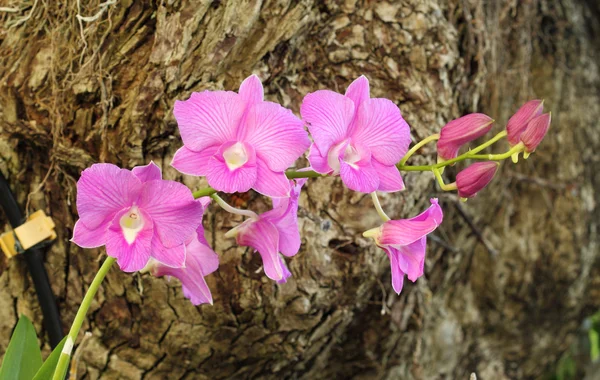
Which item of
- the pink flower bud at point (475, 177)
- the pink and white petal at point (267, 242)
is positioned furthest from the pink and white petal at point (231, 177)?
the pink flower bud at point (475, 177)

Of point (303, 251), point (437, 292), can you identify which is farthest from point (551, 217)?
point (303, 251)

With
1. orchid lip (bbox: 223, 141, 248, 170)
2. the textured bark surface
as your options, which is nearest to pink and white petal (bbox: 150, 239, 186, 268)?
orchid lip (bbox: 223, 141, 248, 170)

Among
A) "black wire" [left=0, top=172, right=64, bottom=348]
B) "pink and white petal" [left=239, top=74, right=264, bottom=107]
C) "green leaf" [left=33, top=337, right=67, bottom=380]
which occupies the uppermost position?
"pink and white petal" [left=239, top=74, right=264, bottom=107]

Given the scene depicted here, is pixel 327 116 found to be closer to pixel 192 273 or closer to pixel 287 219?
pixel 287 219

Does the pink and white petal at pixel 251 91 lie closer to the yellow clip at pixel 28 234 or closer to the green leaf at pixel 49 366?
the green leaf at pixel 49 366

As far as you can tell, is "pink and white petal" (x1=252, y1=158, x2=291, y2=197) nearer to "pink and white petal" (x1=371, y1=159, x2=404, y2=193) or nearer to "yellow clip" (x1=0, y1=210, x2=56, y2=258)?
"pink and white petal" (x1=371, y1=159, x2=404, y2=193)

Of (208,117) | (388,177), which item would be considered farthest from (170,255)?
(388,177)

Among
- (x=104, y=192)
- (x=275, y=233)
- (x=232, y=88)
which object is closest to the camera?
(x=104, y=192)
